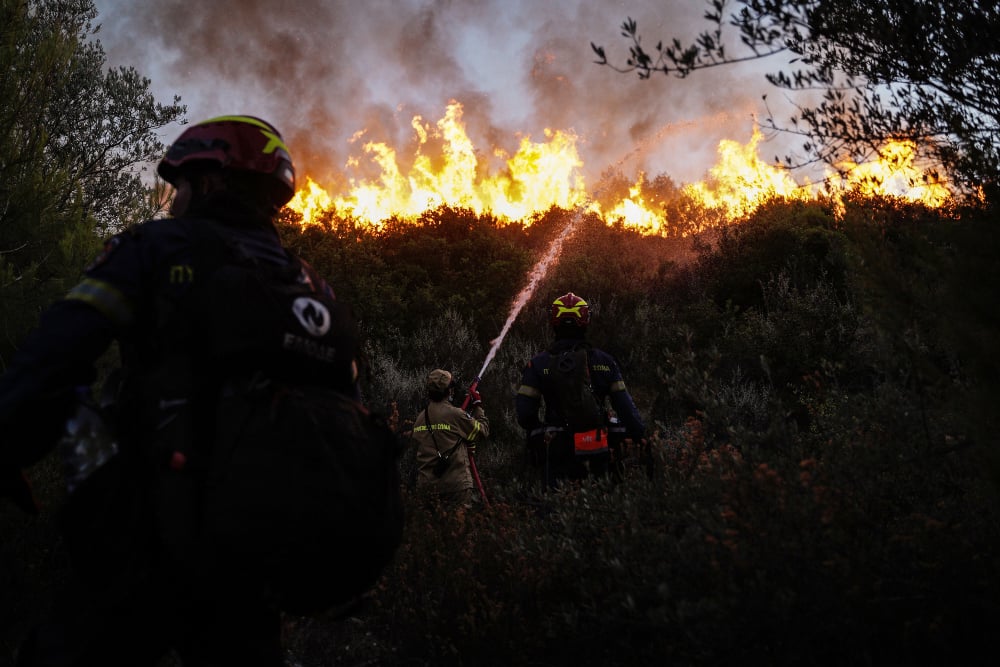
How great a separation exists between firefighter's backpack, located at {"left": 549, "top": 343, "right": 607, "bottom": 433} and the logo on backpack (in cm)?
427

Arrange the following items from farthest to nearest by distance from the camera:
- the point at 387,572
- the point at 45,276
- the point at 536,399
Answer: the point at 45,276, the point at 536,399, the point at 387,572

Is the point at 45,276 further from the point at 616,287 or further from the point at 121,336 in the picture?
the point at 616,287

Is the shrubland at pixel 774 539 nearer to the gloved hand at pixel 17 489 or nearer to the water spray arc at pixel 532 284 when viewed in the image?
the gloved hand at pixel 17 489

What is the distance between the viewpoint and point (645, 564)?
10.6ft

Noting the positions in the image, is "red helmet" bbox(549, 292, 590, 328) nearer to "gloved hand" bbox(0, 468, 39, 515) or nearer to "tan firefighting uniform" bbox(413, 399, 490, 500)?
"tan firefighting uniform" bbox(413, 399, 490, 500)

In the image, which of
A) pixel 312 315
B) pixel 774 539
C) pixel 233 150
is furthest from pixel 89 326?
pixel 774 539

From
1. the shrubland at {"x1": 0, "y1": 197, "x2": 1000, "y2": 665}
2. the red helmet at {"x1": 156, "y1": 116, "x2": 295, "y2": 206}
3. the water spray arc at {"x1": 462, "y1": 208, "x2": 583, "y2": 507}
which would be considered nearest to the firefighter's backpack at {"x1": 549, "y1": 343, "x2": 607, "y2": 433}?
the shrubland at {"x1": 0, "y1": 197, "x2": 1000, "y2": 665}

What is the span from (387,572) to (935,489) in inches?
128

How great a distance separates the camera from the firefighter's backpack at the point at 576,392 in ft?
20.1

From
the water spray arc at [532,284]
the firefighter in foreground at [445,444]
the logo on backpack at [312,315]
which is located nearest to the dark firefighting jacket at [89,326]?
the logo on backpack at [312,315]

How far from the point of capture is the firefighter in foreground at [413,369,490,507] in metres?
7.30

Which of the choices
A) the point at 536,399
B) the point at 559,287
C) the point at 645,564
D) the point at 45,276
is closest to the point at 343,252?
the point at 559,287

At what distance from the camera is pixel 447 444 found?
24.3 ft

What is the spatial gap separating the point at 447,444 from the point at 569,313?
6.54ft
